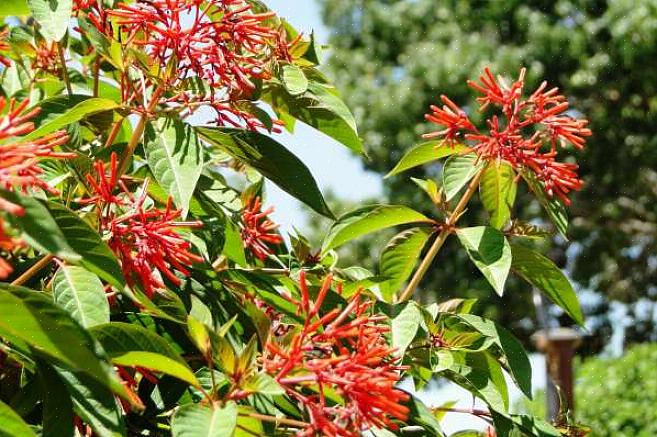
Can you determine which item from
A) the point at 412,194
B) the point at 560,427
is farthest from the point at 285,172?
the point at 412,194

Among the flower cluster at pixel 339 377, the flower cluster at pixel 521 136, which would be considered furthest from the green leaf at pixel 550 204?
the flower cluster at pixel 339 377

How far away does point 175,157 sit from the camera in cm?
101

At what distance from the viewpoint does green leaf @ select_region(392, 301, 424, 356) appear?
110cm

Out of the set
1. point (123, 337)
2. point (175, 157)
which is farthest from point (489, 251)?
point (123, 337)

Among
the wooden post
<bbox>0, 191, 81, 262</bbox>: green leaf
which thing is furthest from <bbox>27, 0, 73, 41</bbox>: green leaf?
the wooden post

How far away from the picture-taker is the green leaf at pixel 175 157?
3.22ft

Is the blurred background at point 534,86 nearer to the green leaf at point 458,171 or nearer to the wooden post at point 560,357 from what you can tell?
the wooden post at point 560,357

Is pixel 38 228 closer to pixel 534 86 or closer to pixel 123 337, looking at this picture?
pixel 123 337

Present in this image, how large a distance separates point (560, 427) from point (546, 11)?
39.4 ft

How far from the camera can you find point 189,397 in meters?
1.00

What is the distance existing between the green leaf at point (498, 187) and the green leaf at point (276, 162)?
0.29m

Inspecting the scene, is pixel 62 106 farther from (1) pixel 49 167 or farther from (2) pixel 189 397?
(2) pixel 189 397

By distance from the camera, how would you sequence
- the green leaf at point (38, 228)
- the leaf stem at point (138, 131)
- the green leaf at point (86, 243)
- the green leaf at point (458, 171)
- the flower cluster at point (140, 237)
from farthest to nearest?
the green leaf at point (458, 171), the leaf stem at point (138, 131), the flower cluster at point (140, 237), the green leaf at point (86, 243), the green leaf at point (38, 228)

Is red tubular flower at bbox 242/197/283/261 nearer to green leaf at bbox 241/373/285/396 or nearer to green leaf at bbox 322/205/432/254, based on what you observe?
green leaf at bbox 322/205/432/254
